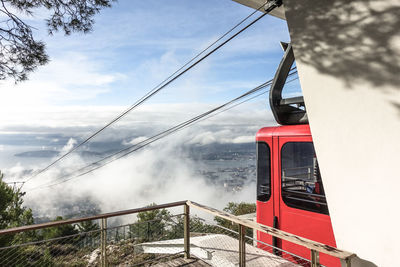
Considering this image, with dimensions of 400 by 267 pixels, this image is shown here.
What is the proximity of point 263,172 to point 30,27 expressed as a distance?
3.77m

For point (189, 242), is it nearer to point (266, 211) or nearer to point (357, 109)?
point (266, 211)

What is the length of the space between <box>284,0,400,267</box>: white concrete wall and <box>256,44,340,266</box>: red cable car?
1.29 meters

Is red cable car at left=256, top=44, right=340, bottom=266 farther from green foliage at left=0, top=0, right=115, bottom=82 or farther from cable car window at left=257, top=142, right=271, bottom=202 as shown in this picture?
green foliage at left=0, top=0, right=115, bottom=82

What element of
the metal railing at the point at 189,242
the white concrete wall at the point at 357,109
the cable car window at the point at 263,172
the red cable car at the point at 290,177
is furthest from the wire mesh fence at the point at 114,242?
the white concrete wall at the point at 357,109

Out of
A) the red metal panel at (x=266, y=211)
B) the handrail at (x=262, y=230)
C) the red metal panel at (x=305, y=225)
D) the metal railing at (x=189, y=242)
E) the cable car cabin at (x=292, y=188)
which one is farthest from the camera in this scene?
the red metal panel at (x=266, y=211)

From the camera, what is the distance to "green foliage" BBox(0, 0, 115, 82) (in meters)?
2.96

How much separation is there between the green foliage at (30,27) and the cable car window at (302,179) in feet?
10.8

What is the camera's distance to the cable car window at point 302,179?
10.8ft

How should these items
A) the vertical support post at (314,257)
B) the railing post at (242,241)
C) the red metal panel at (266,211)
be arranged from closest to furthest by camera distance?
1. the vertical support post at (314,257)
2. the railing post at (242,241)
3. the red metal panel at (266,211)

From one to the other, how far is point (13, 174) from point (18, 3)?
203954 millimetres

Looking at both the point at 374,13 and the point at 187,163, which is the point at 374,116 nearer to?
the point at 374,13

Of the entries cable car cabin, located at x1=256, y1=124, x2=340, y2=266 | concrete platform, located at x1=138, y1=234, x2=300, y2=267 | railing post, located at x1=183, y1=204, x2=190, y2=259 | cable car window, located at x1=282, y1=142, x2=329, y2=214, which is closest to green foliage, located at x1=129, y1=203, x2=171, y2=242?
railing post, located at x1=183, y1=204, x2=190, y2=259

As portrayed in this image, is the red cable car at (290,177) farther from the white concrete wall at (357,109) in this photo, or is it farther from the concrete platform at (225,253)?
the white concrete wall at (357,109)

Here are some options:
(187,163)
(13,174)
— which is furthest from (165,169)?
(13,174)
